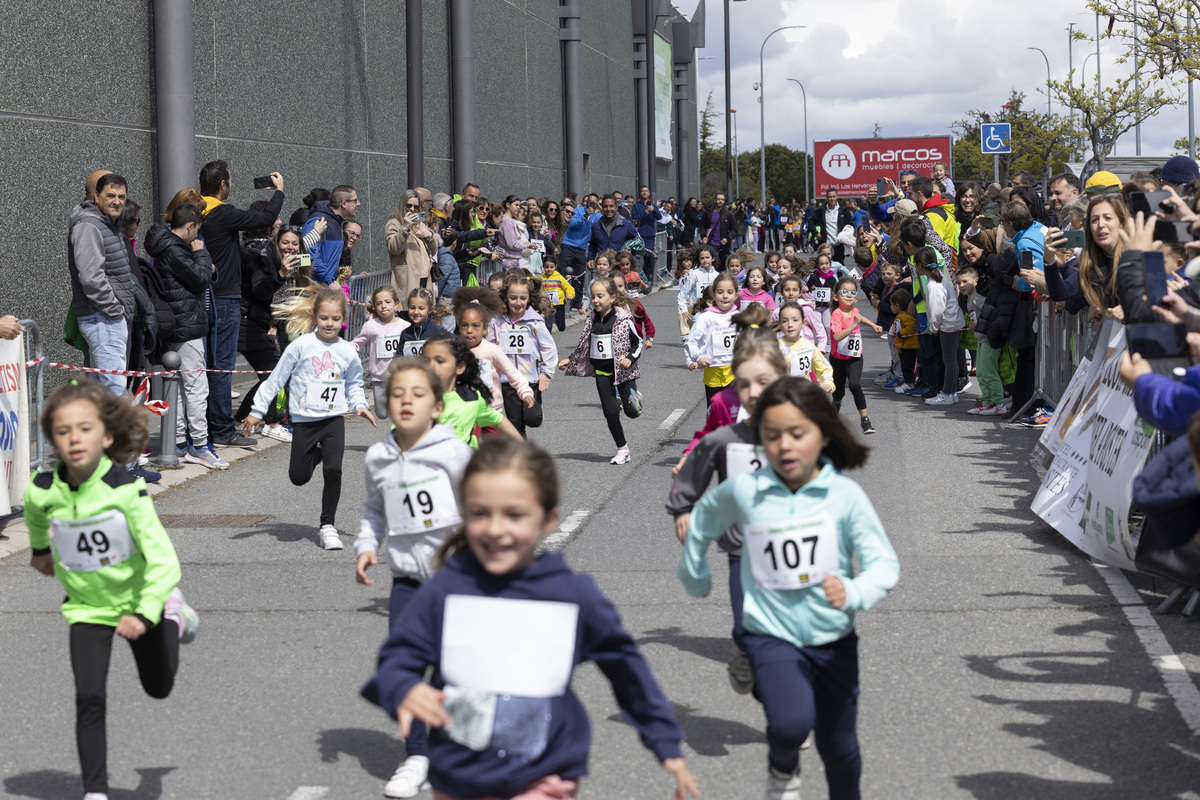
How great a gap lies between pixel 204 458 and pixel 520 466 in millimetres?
9201

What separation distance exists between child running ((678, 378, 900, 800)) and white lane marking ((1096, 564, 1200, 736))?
6.23 feet

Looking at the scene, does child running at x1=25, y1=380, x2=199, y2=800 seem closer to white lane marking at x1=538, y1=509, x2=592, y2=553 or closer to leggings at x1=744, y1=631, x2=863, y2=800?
leggings at x1=744, y1=631, x2=863, y2=800

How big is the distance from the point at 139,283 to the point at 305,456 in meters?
2.69

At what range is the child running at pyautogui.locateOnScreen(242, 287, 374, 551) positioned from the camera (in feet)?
29.6

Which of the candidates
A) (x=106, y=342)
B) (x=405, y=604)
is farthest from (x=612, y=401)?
(x=405, y=604)

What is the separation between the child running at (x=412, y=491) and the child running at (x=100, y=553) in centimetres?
74

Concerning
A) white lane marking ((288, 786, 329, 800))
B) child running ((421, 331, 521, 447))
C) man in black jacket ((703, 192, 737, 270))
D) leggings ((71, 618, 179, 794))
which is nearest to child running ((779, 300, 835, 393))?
child running ((421, 331, 521, 447))

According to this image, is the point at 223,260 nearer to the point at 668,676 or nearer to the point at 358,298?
the point at 358,298

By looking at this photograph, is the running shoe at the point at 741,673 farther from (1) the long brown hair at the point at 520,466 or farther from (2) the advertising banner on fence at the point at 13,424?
(2) the advertising banner on fence at the point at 13,424

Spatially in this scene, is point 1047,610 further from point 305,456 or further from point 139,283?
point 139,283

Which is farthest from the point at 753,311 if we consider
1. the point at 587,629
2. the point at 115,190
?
the point at 115,190

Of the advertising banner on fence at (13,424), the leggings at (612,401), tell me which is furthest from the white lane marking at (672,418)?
the advertising banner on fence at (13,424)

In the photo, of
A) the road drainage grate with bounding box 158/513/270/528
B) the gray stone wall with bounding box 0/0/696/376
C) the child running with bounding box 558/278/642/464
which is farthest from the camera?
the gray stone wall with bounding box 0/0/696/376

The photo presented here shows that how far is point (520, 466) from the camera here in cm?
326
